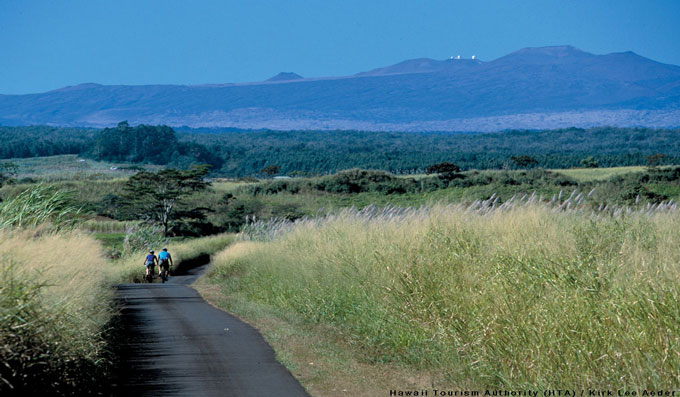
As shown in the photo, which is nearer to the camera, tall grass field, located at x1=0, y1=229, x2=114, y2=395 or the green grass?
tall grass field, located at x1=0, y1=229, x2=114, y2=395

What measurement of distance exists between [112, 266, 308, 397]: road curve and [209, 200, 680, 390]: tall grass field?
1.64 meters

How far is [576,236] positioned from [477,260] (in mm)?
1508

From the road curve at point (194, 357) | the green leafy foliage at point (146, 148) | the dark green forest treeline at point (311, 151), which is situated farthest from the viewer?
the green leafy foliage at point (146, 148)

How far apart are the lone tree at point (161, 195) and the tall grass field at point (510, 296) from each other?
195ft

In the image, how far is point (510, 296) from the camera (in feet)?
34.6

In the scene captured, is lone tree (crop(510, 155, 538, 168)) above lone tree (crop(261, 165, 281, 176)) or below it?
above

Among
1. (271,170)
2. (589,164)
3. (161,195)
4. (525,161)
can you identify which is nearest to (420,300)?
(161,195)

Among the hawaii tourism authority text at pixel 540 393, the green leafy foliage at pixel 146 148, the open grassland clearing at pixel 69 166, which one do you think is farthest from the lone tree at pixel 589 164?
the hawaii tourism authority text at pixel 540 393

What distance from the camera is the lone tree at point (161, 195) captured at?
7619 centimetres

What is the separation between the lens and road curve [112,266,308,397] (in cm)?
1069

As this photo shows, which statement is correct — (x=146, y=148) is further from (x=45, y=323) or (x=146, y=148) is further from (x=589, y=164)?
(x=45, y=323)

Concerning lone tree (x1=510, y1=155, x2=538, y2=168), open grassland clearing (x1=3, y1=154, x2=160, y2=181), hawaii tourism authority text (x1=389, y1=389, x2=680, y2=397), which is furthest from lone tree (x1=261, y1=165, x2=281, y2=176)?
hawaii tourism authority text (x1=389, y1=389, x2=680, y2=397)

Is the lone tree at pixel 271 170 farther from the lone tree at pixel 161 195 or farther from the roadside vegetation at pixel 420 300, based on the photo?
the roadside vegetation at pixel 420 300

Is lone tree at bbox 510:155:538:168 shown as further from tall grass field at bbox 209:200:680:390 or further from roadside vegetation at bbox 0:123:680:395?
tall grass field at bbox 209:200:680:390
